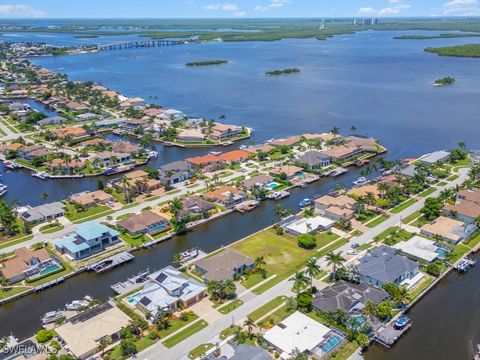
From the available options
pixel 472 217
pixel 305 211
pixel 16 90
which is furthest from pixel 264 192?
pixel 16 90

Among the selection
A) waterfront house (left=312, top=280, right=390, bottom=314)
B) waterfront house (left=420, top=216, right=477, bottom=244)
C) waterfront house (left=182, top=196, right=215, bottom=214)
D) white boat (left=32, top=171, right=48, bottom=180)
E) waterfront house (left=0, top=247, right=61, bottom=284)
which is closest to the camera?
Answer: waterfront house (left=312, top=280, right=390, bottom=314)

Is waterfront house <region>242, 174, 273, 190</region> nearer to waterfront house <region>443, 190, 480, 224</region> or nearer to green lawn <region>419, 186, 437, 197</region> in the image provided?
green lawn <region>419, 186, 437, 197</region>

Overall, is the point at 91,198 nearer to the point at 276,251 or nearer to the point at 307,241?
the point at 276,251

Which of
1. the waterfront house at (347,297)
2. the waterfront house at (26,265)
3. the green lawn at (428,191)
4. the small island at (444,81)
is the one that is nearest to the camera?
the waterfront house at (347,297)

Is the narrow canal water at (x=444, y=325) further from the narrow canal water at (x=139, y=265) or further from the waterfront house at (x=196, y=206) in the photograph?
the waterfront house at (x=196, y=206)

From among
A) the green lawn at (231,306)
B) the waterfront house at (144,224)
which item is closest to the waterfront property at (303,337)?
the green lawn at (231,306)

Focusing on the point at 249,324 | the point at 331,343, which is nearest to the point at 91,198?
the point at 249,324

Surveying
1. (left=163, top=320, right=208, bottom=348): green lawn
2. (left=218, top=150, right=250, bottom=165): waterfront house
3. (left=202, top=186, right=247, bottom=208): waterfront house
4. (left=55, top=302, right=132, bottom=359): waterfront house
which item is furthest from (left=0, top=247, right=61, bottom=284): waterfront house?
(left=218, top=150, right=250, bottom=165): waterfront house
